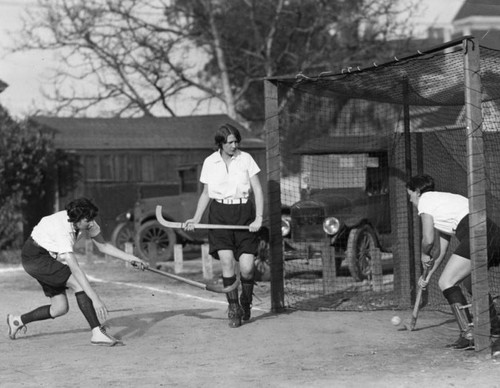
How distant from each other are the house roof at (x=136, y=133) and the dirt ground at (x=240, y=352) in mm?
11929

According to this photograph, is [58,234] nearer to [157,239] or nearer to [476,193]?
[476,193]

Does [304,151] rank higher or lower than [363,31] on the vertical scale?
lower

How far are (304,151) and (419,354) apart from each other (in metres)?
7.78

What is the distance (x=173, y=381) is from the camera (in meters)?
6.58

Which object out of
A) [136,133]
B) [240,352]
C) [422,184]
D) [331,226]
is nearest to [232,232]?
[240,352]

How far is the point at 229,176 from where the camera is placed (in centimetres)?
900

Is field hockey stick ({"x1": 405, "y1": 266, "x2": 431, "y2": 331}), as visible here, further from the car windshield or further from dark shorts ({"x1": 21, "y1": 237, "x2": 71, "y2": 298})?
the car windshield

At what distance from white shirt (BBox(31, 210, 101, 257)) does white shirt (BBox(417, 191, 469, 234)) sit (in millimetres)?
2791

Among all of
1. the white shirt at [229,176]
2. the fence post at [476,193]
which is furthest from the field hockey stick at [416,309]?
the white shirt at [229,176]

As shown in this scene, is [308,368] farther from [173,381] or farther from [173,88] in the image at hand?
[173,88]

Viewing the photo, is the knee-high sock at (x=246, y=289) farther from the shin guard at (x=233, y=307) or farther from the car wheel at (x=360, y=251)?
the car wheel at (x=360, y=251)

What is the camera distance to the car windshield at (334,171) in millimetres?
14039

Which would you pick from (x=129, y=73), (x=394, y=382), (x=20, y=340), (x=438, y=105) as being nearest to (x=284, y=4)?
(x=129, y=73)

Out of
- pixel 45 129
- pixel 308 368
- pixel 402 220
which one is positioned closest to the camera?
pixel 308 368
